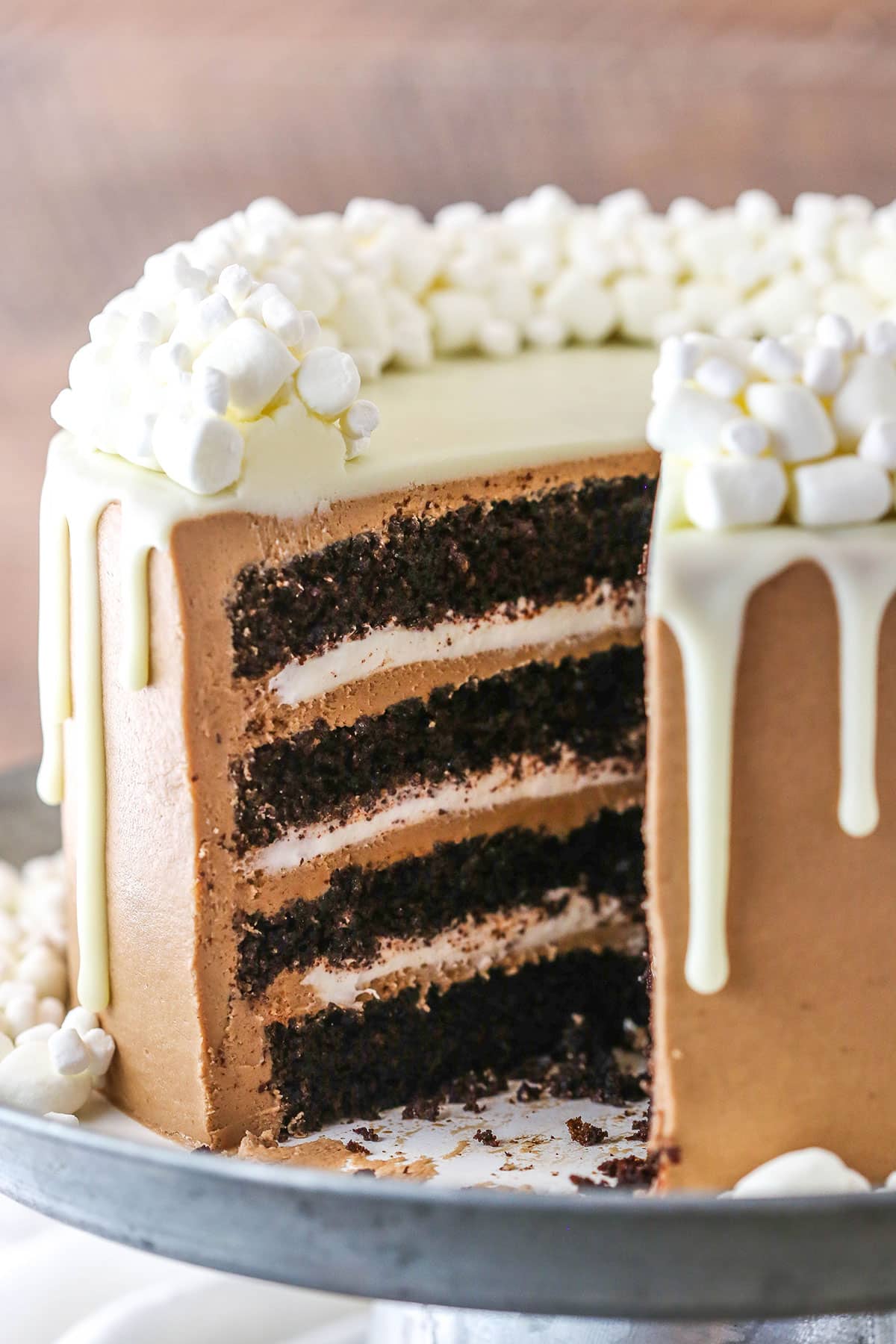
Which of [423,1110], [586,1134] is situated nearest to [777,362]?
[586,1134]

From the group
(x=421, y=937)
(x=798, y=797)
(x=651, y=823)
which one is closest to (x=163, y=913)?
(x=421, y=937)

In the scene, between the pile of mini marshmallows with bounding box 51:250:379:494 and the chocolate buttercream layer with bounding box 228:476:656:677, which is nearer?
the pile of mini marshmallows with bounding box 51:250:379:494

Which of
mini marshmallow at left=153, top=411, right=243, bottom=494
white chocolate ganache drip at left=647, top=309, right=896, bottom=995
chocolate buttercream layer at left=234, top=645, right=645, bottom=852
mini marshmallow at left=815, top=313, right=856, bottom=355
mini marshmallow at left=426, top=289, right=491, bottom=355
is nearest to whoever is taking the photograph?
white chocolate ganache drip at left=647, top=309, right=896, bottom=995

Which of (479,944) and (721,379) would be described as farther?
(479,944)

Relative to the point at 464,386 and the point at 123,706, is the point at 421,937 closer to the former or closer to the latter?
the point at 123,706

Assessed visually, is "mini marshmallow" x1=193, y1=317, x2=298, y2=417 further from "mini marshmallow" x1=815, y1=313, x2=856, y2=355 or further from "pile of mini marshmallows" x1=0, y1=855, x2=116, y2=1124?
"pile of mini marshmallows" x1=0, y1=855, x2=116, y2=1124

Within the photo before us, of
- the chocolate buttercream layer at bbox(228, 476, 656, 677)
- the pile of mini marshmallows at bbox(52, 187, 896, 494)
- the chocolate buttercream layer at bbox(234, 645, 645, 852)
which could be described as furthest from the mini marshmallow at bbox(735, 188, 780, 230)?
the chocolate buttercream layer at bbox(234, 645, 645, 852)

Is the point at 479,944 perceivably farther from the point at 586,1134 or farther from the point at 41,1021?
the point at 41,1021
